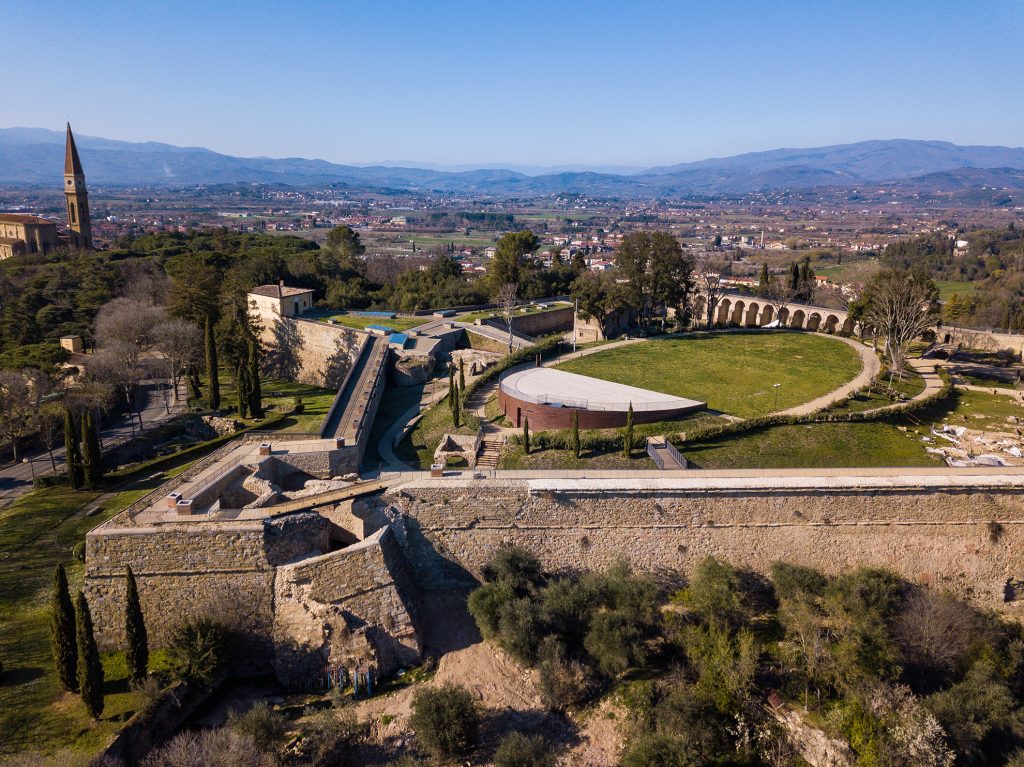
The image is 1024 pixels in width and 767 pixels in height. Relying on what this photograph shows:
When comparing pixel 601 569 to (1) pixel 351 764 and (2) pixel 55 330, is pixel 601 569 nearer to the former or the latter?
(1) pixel 351 764

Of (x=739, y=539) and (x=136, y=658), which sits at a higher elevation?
(x=739, y=539)

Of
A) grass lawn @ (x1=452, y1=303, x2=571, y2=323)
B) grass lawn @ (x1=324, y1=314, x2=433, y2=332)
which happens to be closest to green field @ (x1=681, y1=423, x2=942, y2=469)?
grass lawn @ (x1=324, y1=314, x2=433, y2=332)

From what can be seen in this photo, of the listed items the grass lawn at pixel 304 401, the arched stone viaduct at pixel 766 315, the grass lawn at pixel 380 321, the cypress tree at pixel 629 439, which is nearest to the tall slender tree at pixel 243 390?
the grass lawn at pixel 304 401

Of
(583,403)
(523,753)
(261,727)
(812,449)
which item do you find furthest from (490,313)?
(523,753)

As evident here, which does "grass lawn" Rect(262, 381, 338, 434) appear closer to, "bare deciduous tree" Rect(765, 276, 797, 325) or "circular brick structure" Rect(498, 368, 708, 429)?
"circular brick structure" Rect(498, 368, 708, 429)

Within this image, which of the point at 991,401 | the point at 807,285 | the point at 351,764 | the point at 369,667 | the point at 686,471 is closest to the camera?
the point at 351,764

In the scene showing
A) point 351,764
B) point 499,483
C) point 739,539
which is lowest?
point 351,764

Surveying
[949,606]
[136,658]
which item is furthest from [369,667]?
[949,606]
